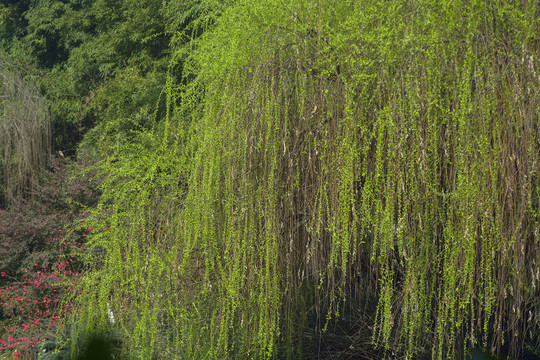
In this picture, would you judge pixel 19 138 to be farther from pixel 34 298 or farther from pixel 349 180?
pixel 349 180

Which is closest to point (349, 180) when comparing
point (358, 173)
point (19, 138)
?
point (358, 173)

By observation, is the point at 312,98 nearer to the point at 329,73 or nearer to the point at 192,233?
the point at 329,73

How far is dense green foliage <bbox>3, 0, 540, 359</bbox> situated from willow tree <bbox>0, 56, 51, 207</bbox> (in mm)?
5185

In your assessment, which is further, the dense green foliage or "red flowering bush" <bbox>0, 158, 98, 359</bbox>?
"red flowering bush" <bbox>0, 158, 98, 359</bbox>

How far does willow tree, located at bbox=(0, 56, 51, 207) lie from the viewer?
888cm

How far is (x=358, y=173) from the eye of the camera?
3174mm

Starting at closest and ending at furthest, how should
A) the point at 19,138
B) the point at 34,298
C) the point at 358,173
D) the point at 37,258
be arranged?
the point at 358,173
the point at 34,298
the point at 37,258
the point at 19,138

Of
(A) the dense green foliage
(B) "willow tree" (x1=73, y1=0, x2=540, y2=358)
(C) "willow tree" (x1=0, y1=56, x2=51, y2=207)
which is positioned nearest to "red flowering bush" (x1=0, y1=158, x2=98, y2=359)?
(C) "willow tree" (x1=0, y1=56, x2=51, y2=207)

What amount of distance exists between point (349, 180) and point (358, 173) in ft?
0.46

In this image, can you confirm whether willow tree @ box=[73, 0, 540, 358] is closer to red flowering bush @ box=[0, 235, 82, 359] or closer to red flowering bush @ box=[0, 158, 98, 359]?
red flowering bush @ box=[0, 158, 98, 359]

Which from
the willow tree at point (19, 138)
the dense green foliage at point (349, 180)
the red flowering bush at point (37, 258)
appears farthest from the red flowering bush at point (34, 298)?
the dense green foliage at point (349, 180)

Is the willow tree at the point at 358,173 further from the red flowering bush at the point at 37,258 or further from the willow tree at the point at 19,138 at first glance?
the willow tree at the point at 19,138

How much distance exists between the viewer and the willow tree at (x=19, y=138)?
888 centimetres

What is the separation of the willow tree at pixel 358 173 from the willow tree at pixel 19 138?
5521 mm
